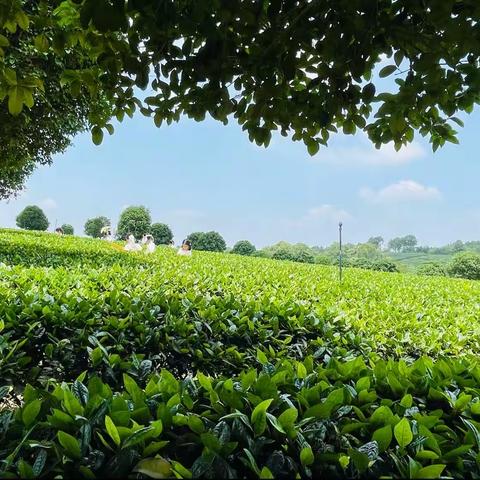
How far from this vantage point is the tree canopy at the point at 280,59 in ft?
9.07

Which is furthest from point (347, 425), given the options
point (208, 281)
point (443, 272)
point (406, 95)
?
point (443, 272)

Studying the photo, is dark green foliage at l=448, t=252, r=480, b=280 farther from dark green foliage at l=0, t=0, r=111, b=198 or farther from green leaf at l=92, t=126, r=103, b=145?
green leaf at l=92, t=126, r=103, b=145

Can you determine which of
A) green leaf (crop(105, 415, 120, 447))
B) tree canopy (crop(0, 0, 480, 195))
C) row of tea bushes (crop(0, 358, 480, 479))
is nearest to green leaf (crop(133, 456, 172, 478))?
row of tea bushes (crop(0, 358, 480, 479))

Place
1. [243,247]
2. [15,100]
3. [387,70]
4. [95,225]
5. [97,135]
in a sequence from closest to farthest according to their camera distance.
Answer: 1. [15,100]
2. [387,70]
3. [97,135]
4. [243,247]
5. [95,225]

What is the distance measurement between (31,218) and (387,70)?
60345 millimetres

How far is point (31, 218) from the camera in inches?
2210

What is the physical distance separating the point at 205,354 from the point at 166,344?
1.37ft

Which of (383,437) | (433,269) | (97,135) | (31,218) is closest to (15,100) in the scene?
(97,135)

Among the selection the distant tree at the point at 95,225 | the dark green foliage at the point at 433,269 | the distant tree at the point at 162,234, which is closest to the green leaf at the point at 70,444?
the dark green foliage at the point at 433,269

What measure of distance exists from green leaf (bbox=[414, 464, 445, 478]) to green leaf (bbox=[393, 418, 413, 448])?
0.18m

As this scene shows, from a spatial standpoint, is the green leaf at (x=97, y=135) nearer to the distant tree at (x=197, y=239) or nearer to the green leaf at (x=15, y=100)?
the green leaf at (x=15, y=100)

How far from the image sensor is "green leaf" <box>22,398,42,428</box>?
1.94 m

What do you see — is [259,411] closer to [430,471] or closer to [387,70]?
[430,471]

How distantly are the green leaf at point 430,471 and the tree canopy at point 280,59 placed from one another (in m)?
2.30
